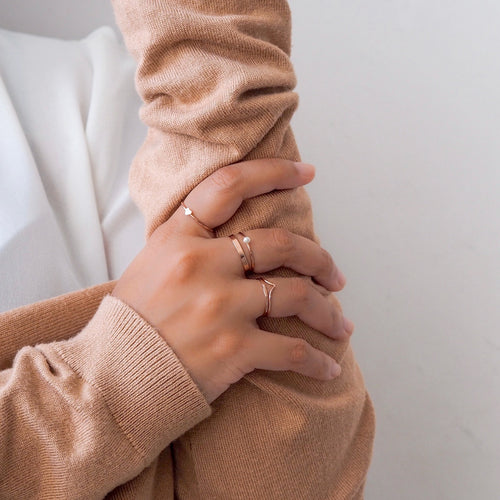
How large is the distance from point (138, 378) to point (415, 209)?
674mm

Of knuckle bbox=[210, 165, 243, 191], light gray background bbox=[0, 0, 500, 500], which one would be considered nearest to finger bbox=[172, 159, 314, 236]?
knuckle bbox=[210, 165, 243, 191]

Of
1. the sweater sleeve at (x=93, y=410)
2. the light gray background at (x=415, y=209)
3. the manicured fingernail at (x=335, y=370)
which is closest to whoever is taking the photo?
the sweater sleeve at (x=93, y=410)

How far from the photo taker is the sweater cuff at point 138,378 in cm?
50

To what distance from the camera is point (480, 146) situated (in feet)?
2.99

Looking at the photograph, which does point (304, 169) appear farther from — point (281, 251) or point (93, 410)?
point (93, 410)

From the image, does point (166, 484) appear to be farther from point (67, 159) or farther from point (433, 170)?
point (433, 170)

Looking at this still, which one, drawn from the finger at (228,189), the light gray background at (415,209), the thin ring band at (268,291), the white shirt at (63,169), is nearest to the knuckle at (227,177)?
the finger at (228,189)

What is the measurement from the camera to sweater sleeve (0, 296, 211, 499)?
48 cm

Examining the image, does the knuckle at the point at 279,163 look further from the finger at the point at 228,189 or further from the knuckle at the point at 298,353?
the knuckle at the point at 298,353

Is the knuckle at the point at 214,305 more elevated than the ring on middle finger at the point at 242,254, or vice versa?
the ring on middle finger at the point at 242,254

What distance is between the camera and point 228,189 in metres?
0.55

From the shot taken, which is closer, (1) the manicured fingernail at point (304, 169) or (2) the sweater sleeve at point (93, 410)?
(2) the sweater sleeve at point (93, 410)

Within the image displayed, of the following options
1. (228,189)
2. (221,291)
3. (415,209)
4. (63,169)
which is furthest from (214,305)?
(415,209)

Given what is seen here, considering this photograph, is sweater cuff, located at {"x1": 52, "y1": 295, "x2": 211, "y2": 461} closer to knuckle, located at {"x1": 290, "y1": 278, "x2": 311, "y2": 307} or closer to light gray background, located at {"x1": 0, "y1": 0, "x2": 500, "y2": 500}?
knuckle, located at {"x1": 290, "y1": 278, "x2": 311, "y2": 307}
